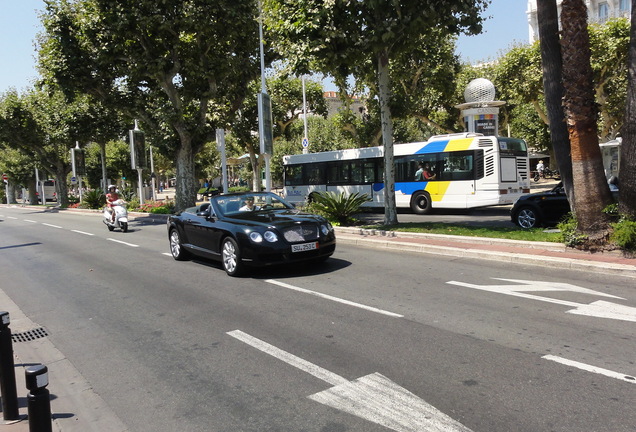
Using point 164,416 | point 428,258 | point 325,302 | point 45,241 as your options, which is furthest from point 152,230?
point 164,416

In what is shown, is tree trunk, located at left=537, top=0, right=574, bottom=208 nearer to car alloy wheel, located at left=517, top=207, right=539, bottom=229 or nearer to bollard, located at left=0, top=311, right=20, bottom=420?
car alloy wheel, located at left=517, top=207, right=539, bottom=229

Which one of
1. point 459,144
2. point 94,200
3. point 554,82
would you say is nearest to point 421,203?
point 459,144

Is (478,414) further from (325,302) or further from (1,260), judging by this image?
(1,260)

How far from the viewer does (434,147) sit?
20.3 m

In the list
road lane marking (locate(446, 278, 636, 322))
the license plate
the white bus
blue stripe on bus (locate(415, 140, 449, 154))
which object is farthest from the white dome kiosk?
the license plate

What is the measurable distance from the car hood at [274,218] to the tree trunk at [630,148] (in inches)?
216

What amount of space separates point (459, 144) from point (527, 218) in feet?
22.0

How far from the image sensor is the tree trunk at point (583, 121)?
Answer: 29.4 feet

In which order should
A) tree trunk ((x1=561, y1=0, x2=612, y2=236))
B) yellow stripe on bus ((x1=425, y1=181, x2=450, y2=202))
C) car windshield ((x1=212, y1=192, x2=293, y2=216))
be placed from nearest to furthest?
1. tree trunk ((x1=561, y1=0, x2=612, y2=236))
2. car windshield ((x1=212, y1=192, x2=293, y2=216))
3. yellow stripe on bus ((x1=425, y1=181, x2=450, y2=202))

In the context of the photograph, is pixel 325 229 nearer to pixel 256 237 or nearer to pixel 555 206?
pixel 256 237

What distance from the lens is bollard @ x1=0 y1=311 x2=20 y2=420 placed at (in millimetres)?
3453

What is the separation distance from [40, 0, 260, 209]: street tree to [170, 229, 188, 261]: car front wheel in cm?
1127

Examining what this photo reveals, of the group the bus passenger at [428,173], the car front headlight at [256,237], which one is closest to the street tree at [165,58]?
the bus passenger at [428,173]

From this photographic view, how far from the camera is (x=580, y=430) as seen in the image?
319 cm
